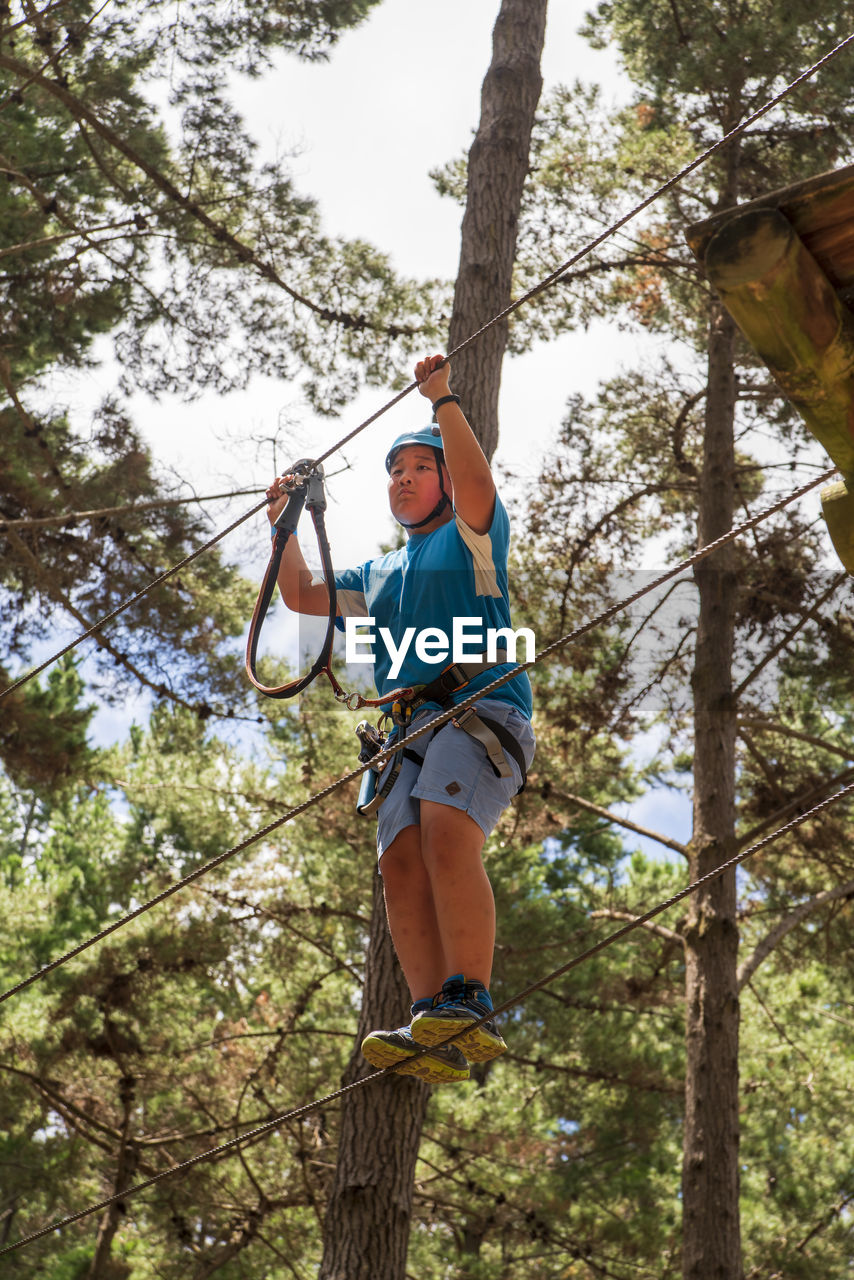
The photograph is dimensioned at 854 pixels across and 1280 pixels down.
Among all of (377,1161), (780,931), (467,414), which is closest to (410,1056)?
(377,1161)

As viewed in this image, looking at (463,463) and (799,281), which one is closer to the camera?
(799,281)

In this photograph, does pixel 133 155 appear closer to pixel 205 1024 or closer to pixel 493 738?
pixel 493 738

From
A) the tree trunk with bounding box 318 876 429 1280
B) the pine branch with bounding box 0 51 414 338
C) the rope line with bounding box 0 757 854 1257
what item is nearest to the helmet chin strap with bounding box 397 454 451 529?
the rope line with bounding box 0 757 854 1257

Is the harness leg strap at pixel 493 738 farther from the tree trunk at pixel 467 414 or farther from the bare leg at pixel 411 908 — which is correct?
the tree trunk at pixel 467 414

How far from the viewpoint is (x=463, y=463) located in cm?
305

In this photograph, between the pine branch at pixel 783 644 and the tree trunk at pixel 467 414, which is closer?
the tree trunk at pixel 467 414

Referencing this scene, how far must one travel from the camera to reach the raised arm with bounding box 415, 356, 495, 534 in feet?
9.98

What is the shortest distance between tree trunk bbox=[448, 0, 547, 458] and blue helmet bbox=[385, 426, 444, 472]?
1625 mm

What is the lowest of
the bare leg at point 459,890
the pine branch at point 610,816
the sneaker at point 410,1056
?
the sneaker at point 410,1056

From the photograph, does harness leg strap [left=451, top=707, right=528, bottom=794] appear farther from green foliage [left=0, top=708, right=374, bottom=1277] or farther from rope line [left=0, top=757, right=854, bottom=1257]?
green foliage [left=0, top=708, right=374, bottom=1277]

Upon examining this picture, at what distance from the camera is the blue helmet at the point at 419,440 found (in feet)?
11.1

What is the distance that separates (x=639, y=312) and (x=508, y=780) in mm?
6583

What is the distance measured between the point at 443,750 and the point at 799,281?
1.43m

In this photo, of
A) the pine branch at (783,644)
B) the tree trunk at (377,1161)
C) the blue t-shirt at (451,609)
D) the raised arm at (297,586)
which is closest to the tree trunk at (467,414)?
the tree trunk at (377,1161)
